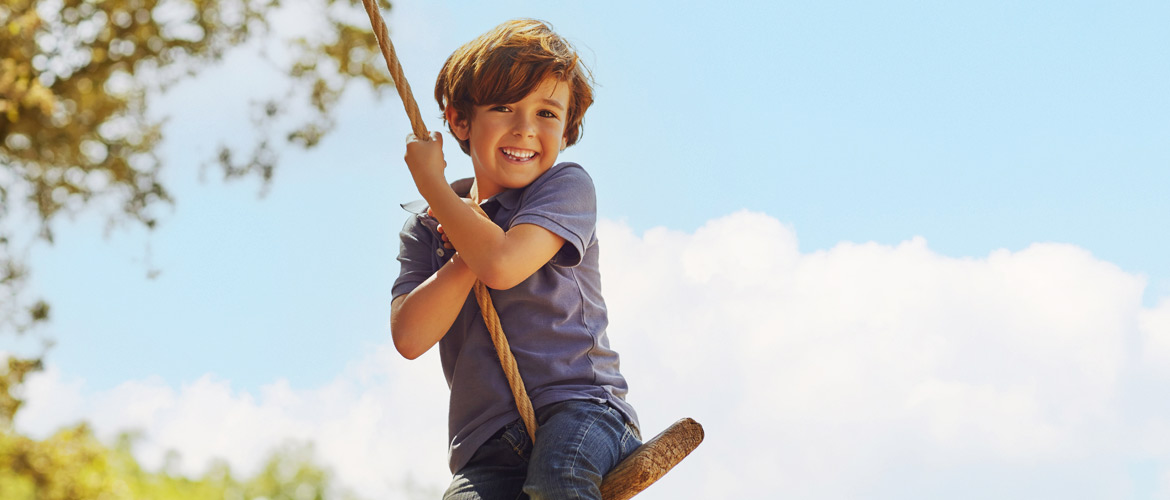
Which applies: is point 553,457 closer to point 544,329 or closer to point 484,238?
point 544,329

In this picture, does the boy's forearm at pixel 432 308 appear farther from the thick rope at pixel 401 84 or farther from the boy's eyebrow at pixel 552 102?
the boy's eyebrow at pixel 552 102

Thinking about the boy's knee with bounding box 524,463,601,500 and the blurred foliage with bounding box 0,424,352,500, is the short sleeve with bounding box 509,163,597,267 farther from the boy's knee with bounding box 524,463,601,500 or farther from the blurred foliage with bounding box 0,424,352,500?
the blurred foliage with bounding box 0,424,352,500

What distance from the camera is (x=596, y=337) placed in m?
1.68

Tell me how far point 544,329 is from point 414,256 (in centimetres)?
33

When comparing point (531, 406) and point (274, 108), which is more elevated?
point (274, 108)

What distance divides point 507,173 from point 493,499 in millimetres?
570

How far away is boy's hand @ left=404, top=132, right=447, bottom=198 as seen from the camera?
1.56 metres

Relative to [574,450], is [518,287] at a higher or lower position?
higher

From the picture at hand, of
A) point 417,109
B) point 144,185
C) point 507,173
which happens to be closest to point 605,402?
point 507,173

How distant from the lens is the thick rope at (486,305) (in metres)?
1.58

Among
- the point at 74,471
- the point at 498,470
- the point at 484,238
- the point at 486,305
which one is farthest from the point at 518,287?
the point at 74,471

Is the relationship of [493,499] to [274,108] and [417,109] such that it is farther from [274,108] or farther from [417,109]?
[274,108]

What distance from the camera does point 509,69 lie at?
1.68 metres

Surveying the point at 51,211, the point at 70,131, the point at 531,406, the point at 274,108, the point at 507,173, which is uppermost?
the point at 274,108
